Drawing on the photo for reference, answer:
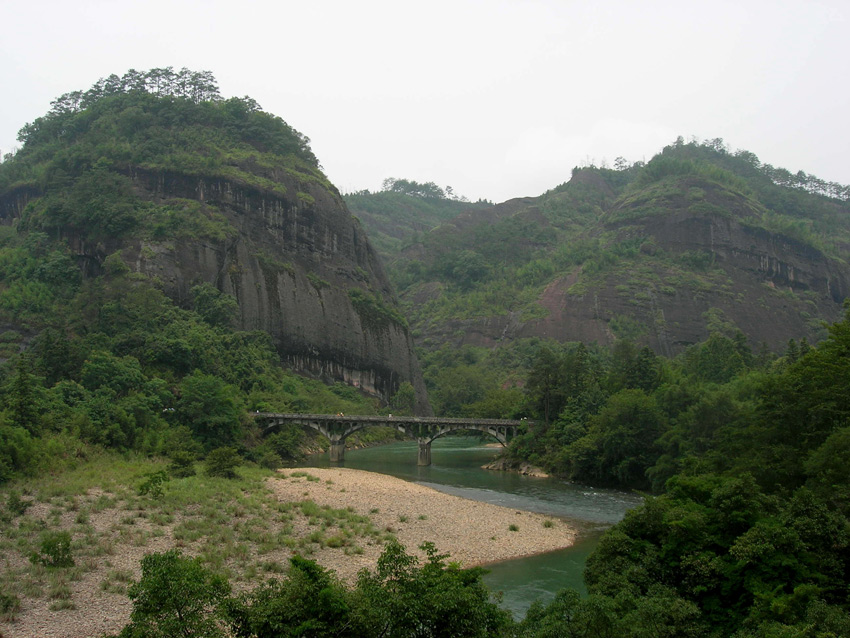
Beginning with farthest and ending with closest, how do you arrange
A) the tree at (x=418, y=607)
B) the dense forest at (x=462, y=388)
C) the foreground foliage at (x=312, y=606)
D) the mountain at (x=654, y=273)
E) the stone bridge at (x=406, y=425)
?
1. the mountain at (x=654, y=273)
2. the stone bridge at (x=406, y=425)
3. the dense forest at (x=462, y=388)
4. the tree at (x=418, y=607)
5. the foreground foliage at (x=312, y=606)

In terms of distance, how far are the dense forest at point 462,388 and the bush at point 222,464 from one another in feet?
1.47

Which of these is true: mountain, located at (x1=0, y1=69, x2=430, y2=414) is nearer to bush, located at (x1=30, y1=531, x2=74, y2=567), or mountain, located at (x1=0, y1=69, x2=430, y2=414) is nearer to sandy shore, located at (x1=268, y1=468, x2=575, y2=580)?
sandy shore, located at (x1=268, y1=468, x2=575, y2=580)

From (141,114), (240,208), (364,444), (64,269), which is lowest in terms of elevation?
(364,444)

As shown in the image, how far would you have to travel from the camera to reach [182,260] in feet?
290

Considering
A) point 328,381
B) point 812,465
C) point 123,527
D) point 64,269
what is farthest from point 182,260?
point 812,465

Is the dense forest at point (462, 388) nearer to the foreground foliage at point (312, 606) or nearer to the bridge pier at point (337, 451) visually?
the foreground foliage at point (312, 606)

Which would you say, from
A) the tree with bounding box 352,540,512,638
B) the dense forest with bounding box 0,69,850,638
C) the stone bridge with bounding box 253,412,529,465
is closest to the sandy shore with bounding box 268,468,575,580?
the dense forest with bounding box 0,69,850,638

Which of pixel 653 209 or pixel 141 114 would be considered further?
pixel 653 209

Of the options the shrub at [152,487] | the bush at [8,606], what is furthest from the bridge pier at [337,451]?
the bush at [8,606]

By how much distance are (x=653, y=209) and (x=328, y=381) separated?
92.3 meters

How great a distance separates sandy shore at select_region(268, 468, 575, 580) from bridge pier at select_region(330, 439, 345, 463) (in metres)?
20.7

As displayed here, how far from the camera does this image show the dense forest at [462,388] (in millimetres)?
16641

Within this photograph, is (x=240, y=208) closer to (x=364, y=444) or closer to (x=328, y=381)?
(x=328, y=381)

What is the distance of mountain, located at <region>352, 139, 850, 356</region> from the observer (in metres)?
139
